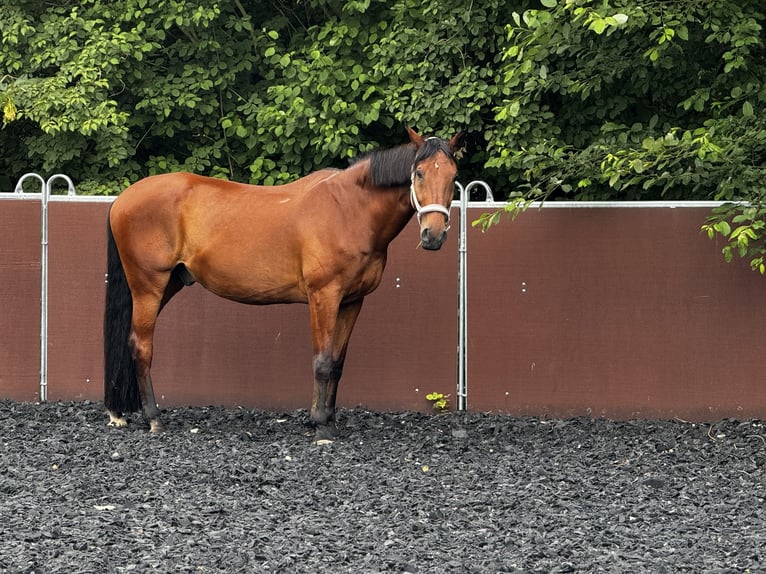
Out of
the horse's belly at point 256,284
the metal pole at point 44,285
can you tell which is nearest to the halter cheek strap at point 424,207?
the horse's belly at point 256,284

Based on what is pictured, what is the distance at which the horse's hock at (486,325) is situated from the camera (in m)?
8.09

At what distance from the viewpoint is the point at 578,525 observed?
5.30 m

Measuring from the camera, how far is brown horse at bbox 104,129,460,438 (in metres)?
7.25

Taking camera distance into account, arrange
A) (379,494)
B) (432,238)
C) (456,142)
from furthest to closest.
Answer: (456,142), (432,238), (379,494)

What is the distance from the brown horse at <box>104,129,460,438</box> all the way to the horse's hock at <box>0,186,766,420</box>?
0.84m

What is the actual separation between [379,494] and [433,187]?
1.94m

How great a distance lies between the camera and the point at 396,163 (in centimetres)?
720

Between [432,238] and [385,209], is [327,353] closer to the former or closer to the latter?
[385,209]

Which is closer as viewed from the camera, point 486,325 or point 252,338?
point 486,325

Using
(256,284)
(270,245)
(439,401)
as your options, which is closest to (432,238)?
(270,245)

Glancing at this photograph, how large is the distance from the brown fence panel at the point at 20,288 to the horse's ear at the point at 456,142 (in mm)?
3554

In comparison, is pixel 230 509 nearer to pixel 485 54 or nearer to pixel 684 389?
pixel 684 389

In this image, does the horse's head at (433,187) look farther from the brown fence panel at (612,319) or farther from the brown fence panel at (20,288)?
the brown fence panel at (20,288)

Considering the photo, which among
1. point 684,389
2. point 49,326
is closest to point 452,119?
point 684,389
